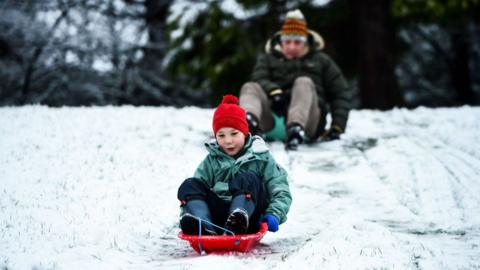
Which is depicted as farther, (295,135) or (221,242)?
(295,135)

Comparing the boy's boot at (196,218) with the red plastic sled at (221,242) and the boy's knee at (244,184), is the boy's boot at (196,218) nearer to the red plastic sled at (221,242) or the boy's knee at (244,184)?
the red plastic sled at (221,242)

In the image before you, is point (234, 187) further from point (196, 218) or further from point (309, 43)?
point (309, 43)

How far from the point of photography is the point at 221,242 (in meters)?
3.45

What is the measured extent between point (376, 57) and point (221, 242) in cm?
848

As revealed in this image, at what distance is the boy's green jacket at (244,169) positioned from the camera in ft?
12.9

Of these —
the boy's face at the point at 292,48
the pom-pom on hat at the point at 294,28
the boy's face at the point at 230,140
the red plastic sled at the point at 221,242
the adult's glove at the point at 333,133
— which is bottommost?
the red plastic sled at the point at 221,242

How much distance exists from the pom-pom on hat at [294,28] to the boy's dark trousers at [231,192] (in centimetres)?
337

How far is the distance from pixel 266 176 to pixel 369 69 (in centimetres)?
786

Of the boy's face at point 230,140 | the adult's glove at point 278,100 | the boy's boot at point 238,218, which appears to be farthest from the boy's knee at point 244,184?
the adult's glove at point 278,100

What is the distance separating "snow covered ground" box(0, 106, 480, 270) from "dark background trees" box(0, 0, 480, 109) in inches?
145

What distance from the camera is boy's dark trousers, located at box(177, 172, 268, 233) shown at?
371cm

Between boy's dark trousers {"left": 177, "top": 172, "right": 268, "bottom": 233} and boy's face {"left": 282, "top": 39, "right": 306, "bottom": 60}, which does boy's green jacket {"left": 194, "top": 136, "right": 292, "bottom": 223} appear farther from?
boy's face {"left": 282, "top": 39, "right": 306, "bottom": 60}

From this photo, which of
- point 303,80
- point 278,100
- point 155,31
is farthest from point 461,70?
point 278,100

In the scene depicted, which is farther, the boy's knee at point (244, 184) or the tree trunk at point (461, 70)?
the tree trunk at point (461, 70)
